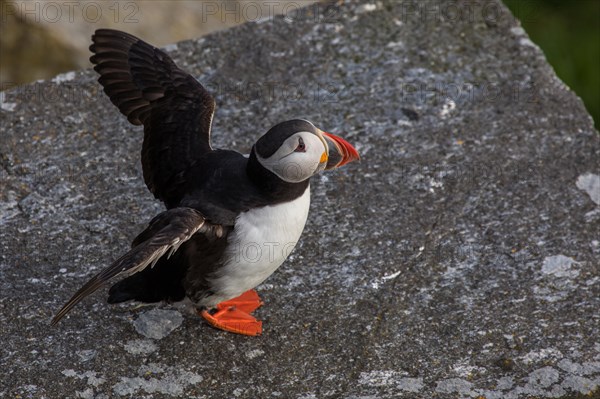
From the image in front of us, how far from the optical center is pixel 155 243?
12.8 feet

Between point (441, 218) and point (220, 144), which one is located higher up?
point (220, 144)

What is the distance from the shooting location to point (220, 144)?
18.5ft

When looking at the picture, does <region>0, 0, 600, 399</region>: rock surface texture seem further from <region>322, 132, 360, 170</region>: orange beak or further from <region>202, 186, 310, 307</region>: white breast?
<region>322, 132, 360, 170</region>: orange beak

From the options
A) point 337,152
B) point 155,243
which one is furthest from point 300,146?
point 155,243

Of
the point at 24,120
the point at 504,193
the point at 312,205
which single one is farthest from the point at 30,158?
the point at 504,193

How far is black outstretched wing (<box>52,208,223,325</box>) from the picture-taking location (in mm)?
3807

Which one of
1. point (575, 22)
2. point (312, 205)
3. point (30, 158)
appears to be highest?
point (30, 158)

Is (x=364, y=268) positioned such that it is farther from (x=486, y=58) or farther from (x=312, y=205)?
(x=486, y=58)

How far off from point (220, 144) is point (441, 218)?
1.35 meters

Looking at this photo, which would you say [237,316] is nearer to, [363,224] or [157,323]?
[157,323]

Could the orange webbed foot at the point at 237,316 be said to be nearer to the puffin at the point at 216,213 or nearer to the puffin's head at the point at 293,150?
the puffin at the point at 216,213

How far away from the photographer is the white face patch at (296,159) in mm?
4141

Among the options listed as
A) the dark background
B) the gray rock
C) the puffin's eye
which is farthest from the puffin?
the dark background

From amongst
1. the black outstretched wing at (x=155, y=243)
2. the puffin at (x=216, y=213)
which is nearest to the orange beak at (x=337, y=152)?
→ the puffin at (x=216, y=213)
